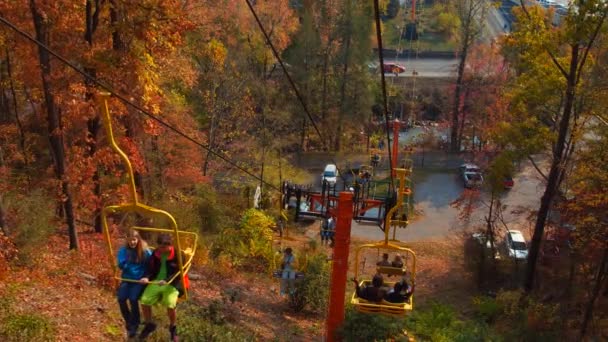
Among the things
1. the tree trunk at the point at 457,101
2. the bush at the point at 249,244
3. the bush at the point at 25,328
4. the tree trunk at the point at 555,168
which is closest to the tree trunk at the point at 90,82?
the bush at the point at 249,244

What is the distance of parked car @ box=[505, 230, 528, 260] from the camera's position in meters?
23.3

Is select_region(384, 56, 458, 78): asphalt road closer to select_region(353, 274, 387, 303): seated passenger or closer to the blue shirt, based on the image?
select_region(353, 274, 387, 303): seated passenger

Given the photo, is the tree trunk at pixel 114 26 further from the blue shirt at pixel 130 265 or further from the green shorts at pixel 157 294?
the green shorts at pixel 157 294

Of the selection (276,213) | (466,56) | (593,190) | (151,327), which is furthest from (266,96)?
(151,327)

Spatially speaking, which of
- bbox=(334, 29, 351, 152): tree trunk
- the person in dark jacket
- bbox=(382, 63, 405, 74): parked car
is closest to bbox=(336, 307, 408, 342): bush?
the person in dark jacket

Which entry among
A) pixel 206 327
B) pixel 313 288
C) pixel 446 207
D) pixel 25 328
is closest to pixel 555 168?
pixel 313 288

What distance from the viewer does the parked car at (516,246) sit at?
918 inches

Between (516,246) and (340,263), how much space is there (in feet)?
51.9

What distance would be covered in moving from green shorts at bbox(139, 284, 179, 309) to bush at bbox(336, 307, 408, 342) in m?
4.87

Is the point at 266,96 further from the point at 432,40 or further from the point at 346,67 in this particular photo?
the point at 432,40

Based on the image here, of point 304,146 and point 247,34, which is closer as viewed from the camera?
point 247,34

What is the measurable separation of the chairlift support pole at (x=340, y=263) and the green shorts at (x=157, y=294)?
3.77m

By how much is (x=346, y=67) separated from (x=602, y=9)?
24.8 metres

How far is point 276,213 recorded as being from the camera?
26.1m
